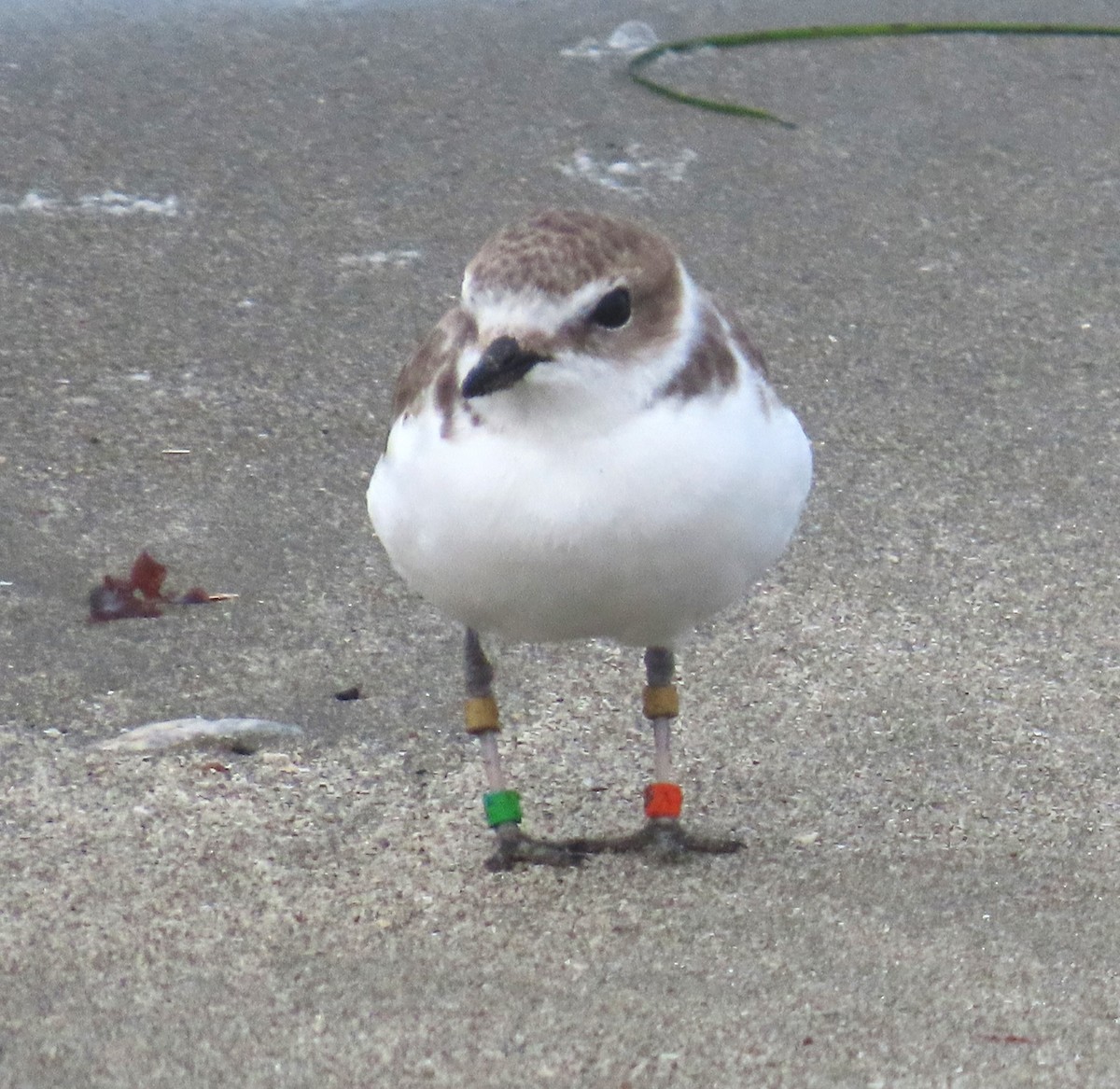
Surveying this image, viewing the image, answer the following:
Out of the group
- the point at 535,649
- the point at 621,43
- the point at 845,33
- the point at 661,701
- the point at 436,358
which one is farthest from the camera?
the point at 845,33

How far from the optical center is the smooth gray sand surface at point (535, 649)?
3.22 meters

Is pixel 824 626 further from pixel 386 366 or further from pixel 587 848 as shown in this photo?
pixel 386 366

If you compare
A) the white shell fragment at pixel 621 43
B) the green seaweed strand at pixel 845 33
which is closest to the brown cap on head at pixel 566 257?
the green seaweed strand at pixel 845 33

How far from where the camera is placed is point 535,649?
15.0ft

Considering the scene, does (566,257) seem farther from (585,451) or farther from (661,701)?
(661,701)

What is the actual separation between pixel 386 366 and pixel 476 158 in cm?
140

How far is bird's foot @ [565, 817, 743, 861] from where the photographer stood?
12.5 feet

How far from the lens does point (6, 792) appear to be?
3.84 metres

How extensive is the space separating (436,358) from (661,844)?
3.45 feet

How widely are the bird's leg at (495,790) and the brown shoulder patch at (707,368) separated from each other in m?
0.81

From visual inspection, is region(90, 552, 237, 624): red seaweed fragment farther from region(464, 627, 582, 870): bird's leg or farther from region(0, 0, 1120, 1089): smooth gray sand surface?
region(464, 627, 582, 870): bird's leg

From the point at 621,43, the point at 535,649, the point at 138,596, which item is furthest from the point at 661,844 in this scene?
the point at 621,43

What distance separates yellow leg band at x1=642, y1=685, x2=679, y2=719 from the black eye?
937 mm

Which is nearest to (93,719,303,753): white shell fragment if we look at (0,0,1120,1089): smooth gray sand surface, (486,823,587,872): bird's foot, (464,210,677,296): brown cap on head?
(0,0,1120,1089): smooth gray sand surface
